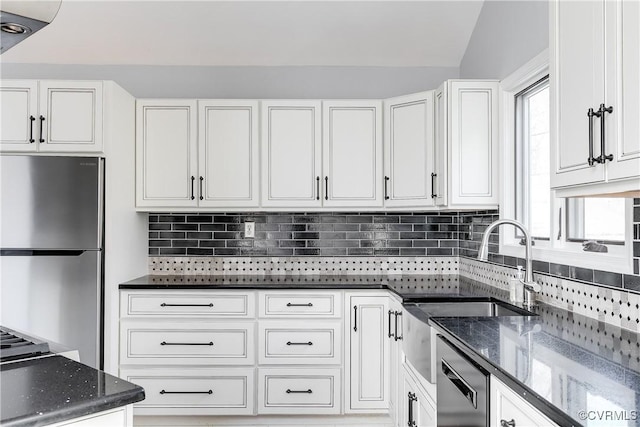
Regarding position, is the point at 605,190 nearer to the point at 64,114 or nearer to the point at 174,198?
the point at 174,198

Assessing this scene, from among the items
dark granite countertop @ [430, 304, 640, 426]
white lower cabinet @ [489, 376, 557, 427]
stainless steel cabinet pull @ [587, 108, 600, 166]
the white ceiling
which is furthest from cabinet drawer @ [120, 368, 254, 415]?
stainless steel cabinet pull @ [587, 108, 600, 166]

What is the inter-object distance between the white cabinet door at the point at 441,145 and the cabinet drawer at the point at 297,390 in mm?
1276

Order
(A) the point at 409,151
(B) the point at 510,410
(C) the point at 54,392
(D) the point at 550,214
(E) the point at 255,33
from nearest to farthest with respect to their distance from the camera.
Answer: (C) the point at 54,392 < (B) the point at 510,410 < (D) the point at 550,214 < (A) the point at 409,151 < (E) the point at 255,33

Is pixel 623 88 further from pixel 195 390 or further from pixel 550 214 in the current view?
pixel 195 390

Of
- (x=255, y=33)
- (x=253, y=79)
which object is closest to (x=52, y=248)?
(x=253, y=79)

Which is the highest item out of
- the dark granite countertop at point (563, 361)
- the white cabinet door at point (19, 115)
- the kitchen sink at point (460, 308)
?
the white cabinet door at point (19, 115)

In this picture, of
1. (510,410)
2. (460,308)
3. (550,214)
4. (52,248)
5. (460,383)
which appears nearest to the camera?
(510,410)

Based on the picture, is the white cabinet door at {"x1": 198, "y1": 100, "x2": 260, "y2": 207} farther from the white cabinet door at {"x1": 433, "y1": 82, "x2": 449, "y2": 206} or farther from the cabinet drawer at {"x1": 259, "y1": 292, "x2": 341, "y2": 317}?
the white cabinet door at {"x1": 433, "y1": 82, "x2": 449, "y2": 206}

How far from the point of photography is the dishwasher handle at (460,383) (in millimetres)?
1467

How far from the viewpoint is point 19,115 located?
3.08 m

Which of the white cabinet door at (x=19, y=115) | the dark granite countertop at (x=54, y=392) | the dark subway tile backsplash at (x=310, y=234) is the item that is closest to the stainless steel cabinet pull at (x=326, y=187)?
the dark subway tile backsplash at (x=310, y=234)

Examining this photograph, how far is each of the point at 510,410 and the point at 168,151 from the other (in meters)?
2.81

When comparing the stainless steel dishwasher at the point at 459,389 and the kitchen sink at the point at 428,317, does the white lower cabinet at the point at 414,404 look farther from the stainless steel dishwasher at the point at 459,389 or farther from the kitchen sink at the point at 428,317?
the stainless steel dishwasher at the point at 459,389

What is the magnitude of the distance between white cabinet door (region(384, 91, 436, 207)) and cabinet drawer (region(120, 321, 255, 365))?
1301 millimetres
